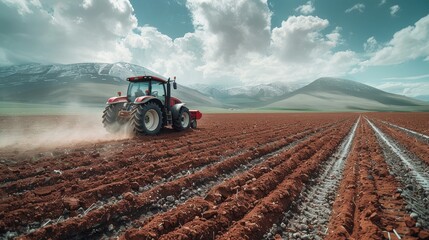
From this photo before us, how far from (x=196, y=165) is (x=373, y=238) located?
4.04 meters

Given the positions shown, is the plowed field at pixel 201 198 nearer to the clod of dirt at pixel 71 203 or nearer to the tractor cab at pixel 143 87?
the clod of dirt at pixel 71 203

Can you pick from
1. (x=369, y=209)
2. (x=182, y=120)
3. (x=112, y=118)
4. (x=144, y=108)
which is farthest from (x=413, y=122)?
(x=112, y=118)

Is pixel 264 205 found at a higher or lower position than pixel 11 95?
lower

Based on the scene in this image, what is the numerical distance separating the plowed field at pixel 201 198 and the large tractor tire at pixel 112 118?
12.1 feet

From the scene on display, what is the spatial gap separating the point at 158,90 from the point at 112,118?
2460 mm

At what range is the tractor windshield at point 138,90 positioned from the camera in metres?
10.7

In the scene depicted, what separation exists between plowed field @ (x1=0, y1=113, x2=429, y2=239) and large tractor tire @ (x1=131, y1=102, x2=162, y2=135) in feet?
8.77

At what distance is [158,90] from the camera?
11.2 meters

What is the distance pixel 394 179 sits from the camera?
5.42 meters

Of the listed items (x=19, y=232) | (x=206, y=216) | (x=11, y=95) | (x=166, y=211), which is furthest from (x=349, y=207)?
(x=11, y=95)

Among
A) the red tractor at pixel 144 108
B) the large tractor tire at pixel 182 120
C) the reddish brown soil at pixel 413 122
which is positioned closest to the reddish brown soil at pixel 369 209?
the red tractor at pixel 144 108

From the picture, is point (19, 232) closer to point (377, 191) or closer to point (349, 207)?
point (349, 207)

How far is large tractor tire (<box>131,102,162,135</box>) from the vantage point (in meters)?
9.42

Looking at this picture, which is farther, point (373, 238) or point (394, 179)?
point (394, 179)
